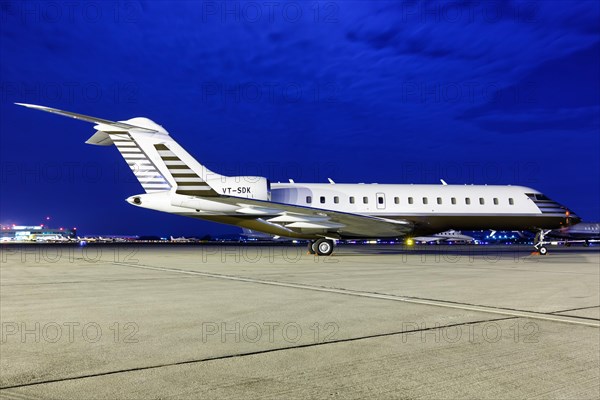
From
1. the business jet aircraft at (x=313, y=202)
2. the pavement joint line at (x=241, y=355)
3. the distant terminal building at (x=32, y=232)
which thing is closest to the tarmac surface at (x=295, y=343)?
the pavement joint line at (x=241, y=355)

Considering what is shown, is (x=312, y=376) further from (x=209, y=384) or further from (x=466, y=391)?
(x=466, y=391)

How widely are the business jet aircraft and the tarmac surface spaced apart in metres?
10.2

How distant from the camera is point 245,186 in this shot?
67.2 ft

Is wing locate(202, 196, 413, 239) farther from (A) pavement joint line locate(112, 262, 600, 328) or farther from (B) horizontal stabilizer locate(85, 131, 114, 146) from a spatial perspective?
(A) pavement joint line locate(112, 262, 600, 328)

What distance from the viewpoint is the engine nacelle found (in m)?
20.3

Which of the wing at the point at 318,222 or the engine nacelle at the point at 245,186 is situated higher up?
the engine nacelle at the point at 245,186

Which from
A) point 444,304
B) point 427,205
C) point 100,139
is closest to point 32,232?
point 100,139

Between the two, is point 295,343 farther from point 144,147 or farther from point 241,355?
point 144,147

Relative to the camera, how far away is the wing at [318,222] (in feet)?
63.8

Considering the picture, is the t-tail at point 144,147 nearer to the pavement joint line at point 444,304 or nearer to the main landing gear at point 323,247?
the main landing gear at point 323,247

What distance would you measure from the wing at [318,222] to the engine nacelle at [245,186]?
72 centimetres

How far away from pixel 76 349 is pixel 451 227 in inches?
824

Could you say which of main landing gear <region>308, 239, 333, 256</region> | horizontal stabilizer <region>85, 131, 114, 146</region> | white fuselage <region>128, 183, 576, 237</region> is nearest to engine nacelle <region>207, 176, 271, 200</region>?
white fuselage <region>128, 183, 576, 237</region>

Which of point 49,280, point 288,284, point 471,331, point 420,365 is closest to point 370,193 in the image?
point 288,284
